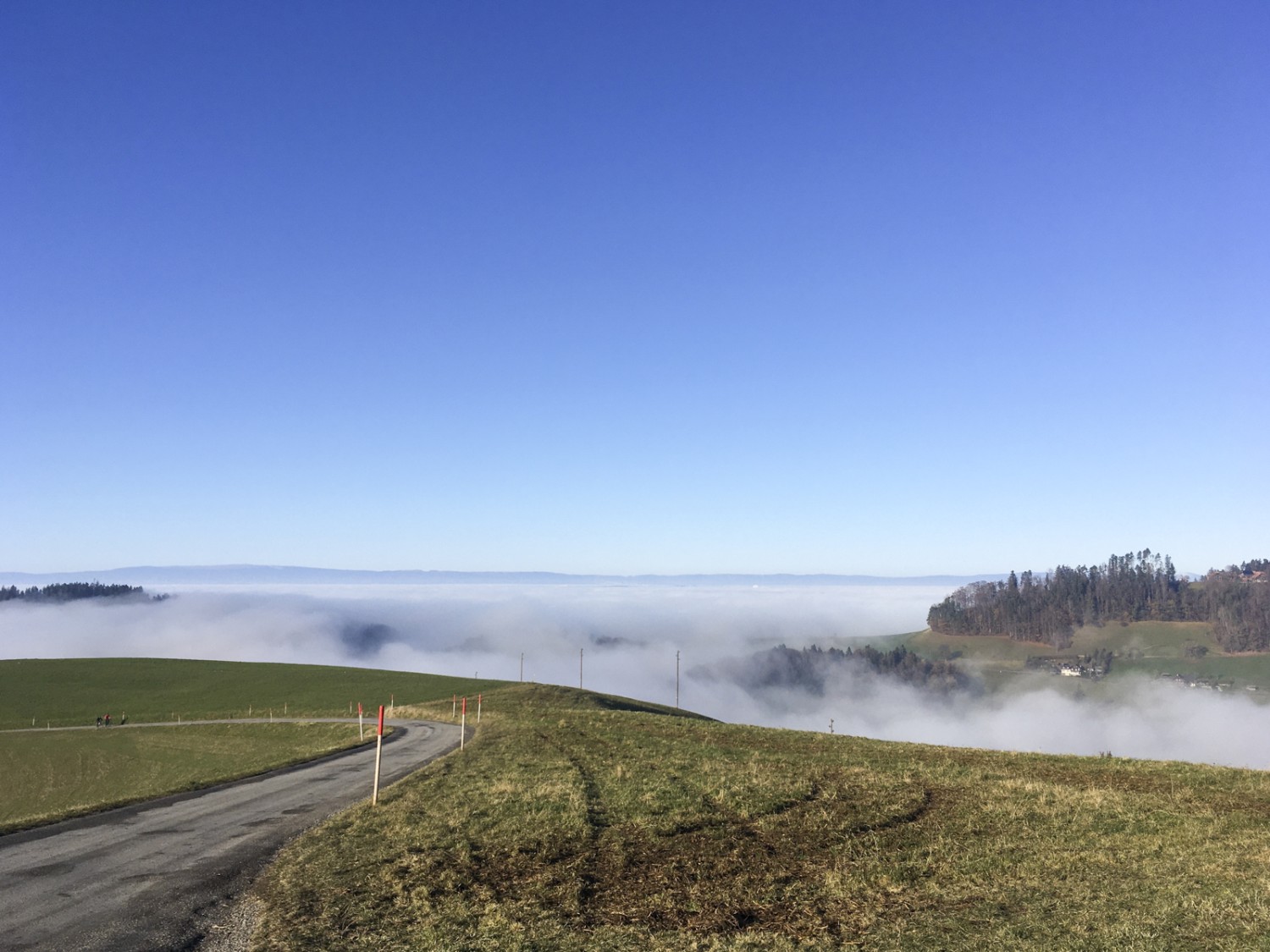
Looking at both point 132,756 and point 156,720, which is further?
point 156,720

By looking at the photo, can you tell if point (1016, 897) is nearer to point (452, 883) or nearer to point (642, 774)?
point (452, 883)

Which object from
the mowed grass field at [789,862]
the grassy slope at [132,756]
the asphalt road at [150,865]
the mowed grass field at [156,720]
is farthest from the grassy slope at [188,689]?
the mowed grass field at [789,862]

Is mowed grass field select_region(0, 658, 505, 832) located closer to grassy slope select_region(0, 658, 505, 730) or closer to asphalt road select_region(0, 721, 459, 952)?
grassy slope select_region(0, 658, 505, 730)

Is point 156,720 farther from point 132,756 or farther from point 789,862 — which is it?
point 789,862

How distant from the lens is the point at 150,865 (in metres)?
16.5

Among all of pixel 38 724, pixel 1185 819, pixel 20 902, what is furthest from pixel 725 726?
pixel 38 724

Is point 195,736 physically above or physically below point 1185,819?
below

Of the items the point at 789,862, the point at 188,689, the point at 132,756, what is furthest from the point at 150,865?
the point at 188,689

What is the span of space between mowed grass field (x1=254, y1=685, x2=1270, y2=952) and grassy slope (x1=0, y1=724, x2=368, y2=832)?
21.1m

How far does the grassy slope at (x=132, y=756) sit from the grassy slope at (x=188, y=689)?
10.5m

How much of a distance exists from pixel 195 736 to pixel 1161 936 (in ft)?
239

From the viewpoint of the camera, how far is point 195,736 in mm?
66750

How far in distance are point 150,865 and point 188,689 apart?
103 m

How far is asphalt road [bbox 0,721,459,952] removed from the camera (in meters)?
12.4
